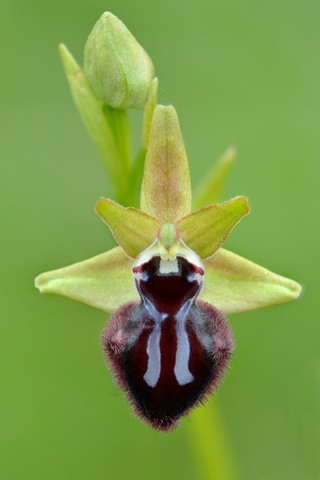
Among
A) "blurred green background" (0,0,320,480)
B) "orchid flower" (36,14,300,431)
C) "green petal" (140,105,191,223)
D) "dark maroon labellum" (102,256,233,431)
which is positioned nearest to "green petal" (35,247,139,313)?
"orchid flower" (36,14,300,431)

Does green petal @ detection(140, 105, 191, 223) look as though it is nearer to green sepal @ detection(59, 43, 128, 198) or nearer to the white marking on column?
the white marking on column


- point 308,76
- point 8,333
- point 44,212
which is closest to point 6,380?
point 8,333

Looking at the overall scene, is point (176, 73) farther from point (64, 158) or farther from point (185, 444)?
point (185, 444)

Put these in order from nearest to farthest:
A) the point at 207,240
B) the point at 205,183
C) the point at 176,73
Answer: the point at 207,240 → the point at 205,183 → the point at 176,73

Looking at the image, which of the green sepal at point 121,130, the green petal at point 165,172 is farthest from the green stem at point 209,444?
the green sepal at point 121,130

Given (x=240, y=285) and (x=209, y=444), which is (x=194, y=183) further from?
(x=240, y=285)

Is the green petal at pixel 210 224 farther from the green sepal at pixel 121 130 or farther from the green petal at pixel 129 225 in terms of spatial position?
the green sepal at pixel 121 130

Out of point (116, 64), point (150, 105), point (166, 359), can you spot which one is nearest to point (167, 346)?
point (166, 359)
